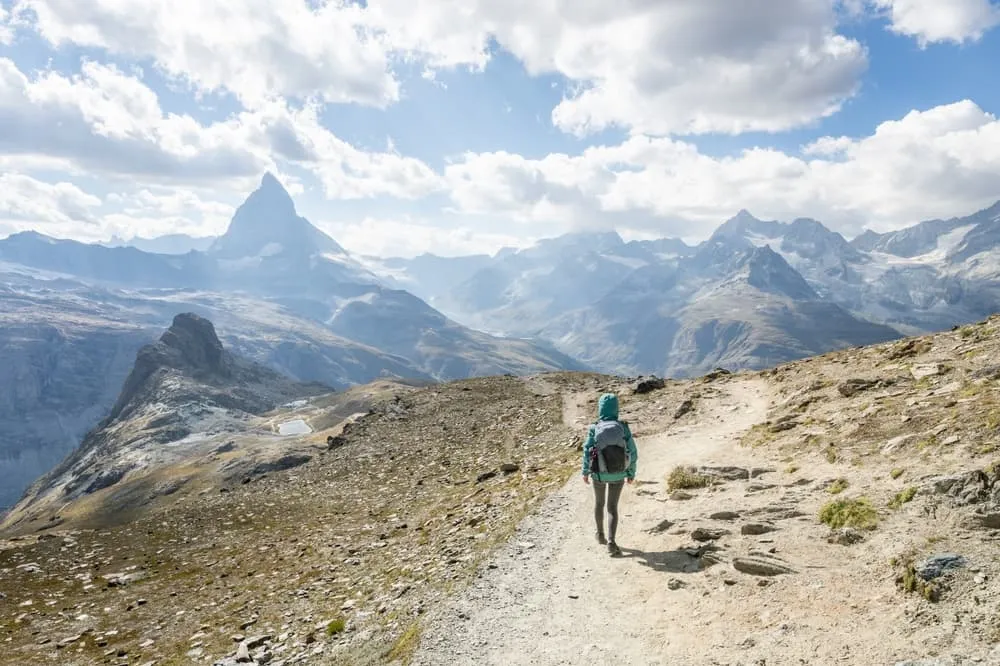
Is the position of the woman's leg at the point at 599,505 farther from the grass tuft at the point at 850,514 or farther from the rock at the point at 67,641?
the rock at the point at 67,641

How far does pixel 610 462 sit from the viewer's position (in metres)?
16.2

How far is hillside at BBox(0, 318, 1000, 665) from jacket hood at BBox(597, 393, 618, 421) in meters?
3.67

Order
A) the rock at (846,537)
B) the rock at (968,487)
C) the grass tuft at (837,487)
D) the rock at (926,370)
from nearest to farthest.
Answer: the rock at (968,487), the rock at (846,537), the grass tuft at (837,487), the rock at (926,370)

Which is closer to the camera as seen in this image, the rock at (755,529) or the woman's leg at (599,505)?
the rock at (755,529)

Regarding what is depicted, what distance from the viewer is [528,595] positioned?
14.2m

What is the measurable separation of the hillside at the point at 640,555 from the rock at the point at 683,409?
0.53ft

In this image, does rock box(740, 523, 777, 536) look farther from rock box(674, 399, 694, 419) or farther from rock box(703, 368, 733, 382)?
rock box(703, 368, 733, 382)

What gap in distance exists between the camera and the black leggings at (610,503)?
1620cm

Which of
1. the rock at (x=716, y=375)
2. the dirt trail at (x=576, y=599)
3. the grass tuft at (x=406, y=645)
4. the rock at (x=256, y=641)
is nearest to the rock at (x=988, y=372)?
the dirt trail at (x=576, y=599)

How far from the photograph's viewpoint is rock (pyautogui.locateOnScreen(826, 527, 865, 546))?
1326 cm

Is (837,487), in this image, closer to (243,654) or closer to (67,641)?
(243,654)

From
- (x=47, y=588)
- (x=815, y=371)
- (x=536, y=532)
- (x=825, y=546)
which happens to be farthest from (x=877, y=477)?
(x=47, y=588)

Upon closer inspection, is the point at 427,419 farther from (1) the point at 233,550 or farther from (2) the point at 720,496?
(2) the point at 720,496

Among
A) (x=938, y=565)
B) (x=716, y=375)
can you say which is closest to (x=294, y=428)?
(x=716, y=375)
